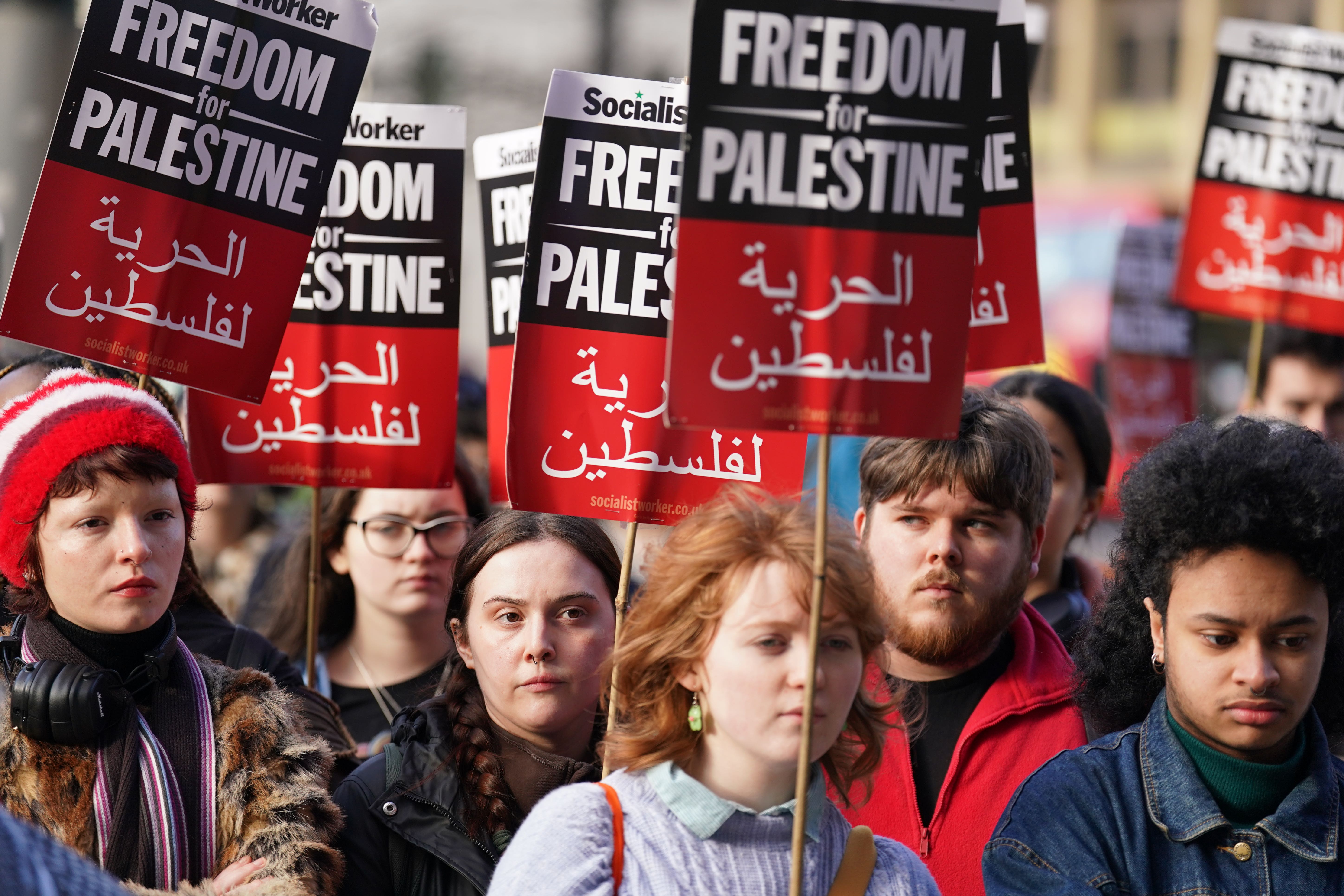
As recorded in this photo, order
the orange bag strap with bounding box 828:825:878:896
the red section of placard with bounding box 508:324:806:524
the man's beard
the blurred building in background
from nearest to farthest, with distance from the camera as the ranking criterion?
the orange bag strap with bounding box 828:825:878:896 < the man's beard < the red section of placard with bounding box 508:324:806:524 < the blurred building in background

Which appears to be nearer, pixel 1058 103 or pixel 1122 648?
pixel 1122 648

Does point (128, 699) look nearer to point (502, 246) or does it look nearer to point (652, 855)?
point (652, 855)

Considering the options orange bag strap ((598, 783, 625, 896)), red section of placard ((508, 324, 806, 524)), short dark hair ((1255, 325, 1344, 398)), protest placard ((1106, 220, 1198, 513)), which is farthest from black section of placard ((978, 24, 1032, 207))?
protest placard ((1106, 220, 1198, 513))

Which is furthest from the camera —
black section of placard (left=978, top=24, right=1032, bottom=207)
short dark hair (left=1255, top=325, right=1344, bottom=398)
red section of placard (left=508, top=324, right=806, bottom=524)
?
short dark hair (left=1255, top=325, right=1344, bottom=398)

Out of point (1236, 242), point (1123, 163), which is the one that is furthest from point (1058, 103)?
point (1236, 242)

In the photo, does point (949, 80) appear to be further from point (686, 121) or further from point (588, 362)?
point (588, 362)

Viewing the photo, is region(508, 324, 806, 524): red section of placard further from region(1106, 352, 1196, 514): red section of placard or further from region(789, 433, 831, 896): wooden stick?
region(1106, 352, 1196, 514): red section of placard

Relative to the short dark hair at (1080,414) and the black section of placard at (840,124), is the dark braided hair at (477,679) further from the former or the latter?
the short dark hair at (1080,414)

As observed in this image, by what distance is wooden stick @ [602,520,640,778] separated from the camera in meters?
2.82

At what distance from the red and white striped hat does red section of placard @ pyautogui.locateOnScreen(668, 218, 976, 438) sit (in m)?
1.20

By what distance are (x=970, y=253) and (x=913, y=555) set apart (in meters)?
0.87

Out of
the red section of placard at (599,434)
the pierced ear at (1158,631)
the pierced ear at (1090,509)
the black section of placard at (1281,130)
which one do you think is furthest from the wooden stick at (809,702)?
the black section of placard at (1281,130)

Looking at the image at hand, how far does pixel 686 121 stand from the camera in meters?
2.79

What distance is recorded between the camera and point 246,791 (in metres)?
3.08
